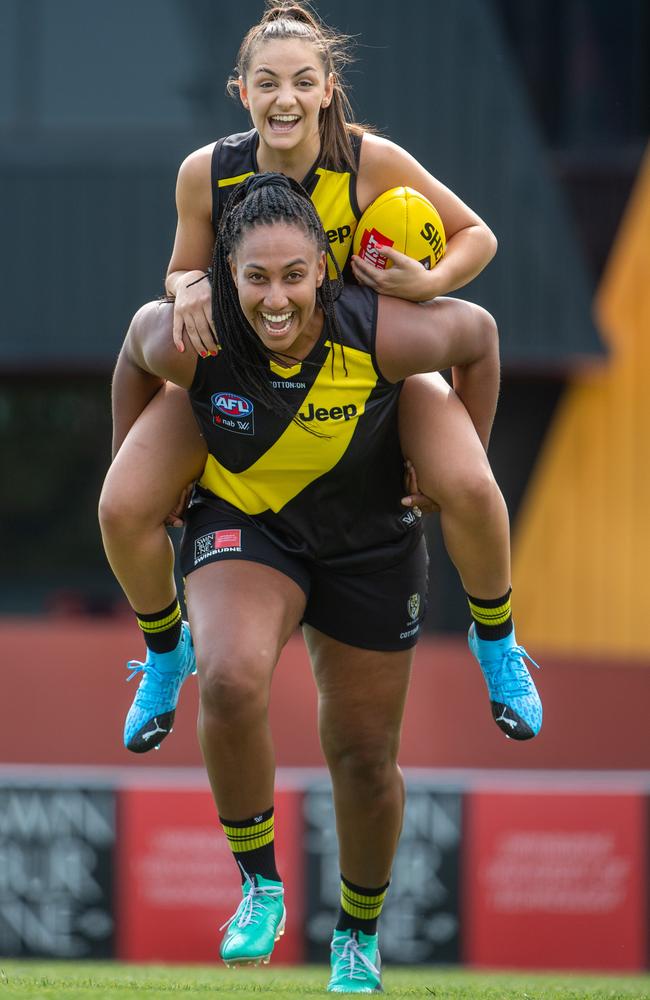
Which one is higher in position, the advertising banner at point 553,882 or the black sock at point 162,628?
the black sock at point 162,628

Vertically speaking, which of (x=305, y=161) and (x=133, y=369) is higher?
(x=305, y=161)

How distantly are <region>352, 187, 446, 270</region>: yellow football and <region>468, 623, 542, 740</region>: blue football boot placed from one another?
1.14 meters

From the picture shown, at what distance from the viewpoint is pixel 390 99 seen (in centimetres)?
1105

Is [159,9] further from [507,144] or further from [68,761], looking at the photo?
[68,761]

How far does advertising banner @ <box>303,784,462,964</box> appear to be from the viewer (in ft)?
27.4

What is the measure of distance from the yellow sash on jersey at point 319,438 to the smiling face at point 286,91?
2.08 ft

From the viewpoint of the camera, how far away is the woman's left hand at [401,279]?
4199 millimetres

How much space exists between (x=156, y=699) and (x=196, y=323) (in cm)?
121

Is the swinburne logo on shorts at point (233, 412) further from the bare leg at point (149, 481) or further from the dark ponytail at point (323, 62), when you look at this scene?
the dark ponytail at point (323, 62)

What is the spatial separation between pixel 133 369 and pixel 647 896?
5290 mm

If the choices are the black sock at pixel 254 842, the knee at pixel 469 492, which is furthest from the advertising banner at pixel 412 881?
the knee at pixel 469 492

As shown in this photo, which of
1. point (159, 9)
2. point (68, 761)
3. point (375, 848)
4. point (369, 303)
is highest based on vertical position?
point (369, 303)

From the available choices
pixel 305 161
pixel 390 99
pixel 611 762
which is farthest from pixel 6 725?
pixel 305 161

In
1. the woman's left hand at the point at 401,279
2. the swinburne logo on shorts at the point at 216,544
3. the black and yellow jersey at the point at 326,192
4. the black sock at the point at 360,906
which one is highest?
the black and yellow jersey at the point at 326,192
